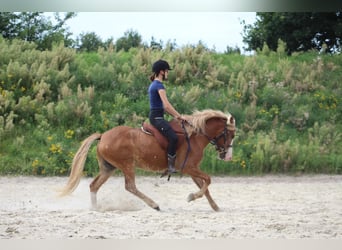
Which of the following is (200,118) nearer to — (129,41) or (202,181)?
(202,181)

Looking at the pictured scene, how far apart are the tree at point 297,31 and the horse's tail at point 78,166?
6.01 feet

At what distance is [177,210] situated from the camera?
648 cm

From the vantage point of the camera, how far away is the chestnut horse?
6355 millimetres

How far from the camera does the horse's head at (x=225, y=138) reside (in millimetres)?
6398

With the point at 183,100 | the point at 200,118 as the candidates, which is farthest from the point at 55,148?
the point at 200,118

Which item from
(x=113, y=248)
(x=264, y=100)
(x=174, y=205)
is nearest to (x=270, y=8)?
(x=264, y=100)

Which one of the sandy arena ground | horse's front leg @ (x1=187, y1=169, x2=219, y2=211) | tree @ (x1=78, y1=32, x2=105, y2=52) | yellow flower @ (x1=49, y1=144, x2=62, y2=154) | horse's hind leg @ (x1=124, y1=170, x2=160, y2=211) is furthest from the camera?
tree @ (x1=78, y1=32, x2=105, y2=52)

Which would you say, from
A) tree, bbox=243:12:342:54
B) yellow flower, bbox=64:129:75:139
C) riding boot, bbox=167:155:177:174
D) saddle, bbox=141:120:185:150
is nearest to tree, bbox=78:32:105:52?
yellow flower, bbox=64:129:75:139

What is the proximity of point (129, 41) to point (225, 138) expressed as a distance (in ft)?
4.86

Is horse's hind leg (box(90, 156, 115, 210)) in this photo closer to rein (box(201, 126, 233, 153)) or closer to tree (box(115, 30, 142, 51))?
rein (box(201, 126, 233, 153))

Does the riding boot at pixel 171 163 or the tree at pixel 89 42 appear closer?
the riding boot at pixel 171 163

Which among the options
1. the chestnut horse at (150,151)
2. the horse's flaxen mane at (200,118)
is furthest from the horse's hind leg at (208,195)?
the horse's flaxen mane at (200,118)

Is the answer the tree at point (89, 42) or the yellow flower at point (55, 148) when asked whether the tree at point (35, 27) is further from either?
the yellow flower at point (55, 148)

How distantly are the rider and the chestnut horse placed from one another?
2.4 inches
